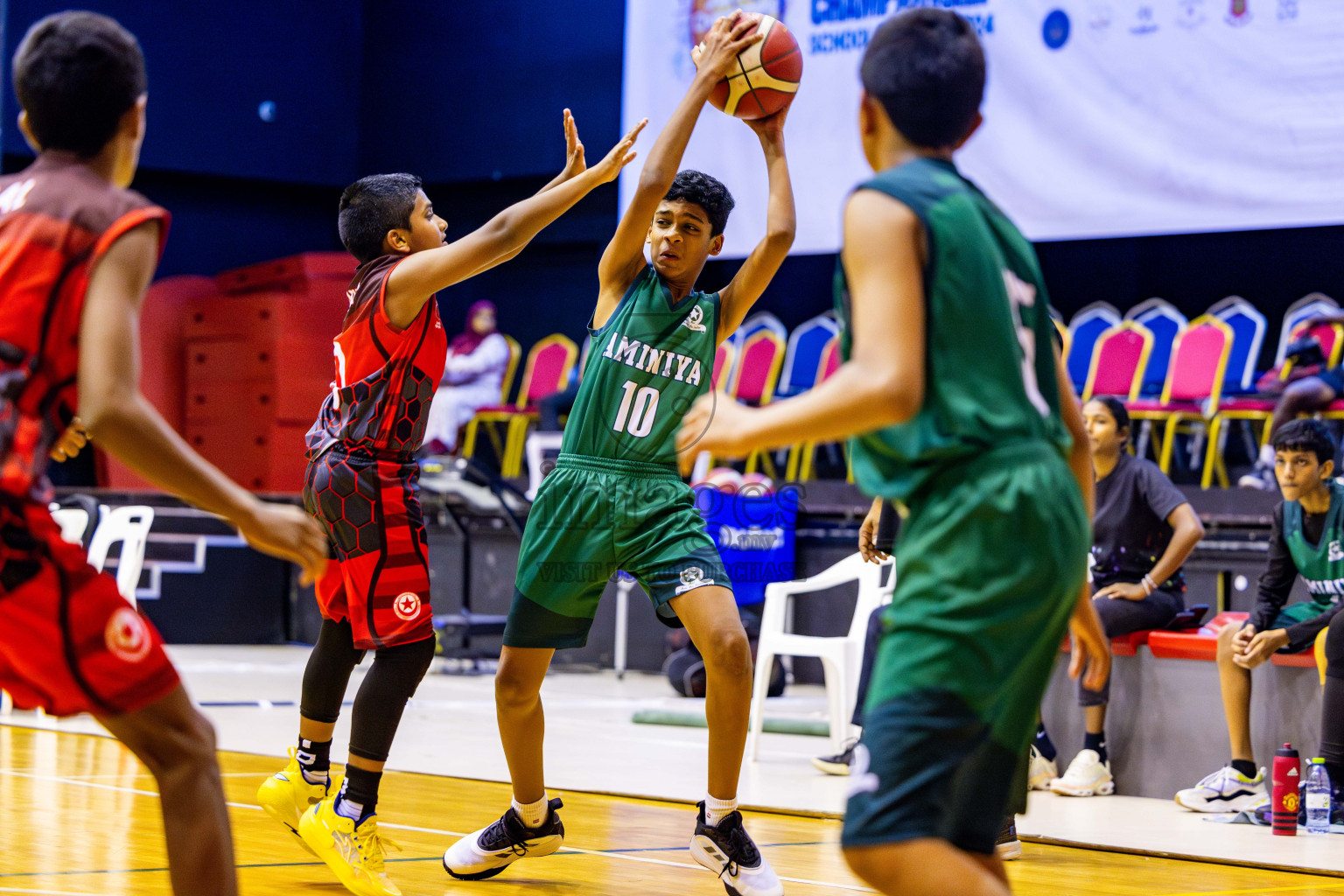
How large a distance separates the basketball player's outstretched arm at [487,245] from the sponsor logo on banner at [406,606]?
635 mm

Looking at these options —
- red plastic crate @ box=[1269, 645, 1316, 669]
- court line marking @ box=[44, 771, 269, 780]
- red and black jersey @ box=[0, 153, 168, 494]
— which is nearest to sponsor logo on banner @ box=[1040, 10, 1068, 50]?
red plastic crate @ box=[1269, 645, 1316, 669]

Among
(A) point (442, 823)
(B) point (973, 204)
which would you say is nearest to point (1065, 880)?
(A) point (442, 823)

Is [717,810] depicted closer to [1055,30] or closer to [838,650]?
[838,650]

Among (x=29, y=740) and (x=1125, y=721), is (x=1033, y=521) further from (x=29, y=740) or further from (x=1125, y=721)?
(x=29, y=740)

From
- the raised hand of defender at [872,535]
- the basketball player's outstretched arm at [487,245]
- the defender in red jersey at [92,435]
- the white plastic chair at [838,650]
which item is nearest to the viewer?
the defender in red jersey at [92,435]

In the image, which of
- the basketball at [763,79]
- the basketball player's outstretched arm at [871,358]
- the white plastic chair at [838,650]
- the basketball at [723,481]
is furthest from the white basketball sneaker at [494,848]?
the basketball at [723,481]

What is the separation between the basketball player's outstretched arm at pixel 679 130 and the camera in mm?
3424

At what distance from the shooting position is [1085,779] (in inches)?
238

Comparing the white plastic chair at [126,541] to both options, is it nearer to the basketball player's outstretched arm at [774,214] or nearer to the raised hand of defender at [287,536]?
the basketball player's outstretched arm at [774,214]

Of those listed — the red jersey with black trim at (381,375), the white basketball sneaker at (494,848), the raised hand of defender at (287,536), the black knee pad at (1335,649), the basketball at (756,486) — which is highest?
the red jersey with black trim at (381,375)

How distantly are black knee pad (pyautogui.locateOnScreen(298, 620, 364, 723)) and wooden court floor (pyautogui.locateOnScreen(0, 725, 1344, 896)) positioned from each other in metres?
0.40

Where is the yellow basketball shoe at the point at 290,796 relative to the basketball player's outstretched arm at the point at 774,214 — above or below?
below

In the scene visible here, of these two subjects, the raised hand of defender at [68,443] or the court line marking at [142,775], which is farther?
the court line marking at [142,775]

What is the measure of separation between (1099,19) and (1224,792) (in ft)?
19.9
